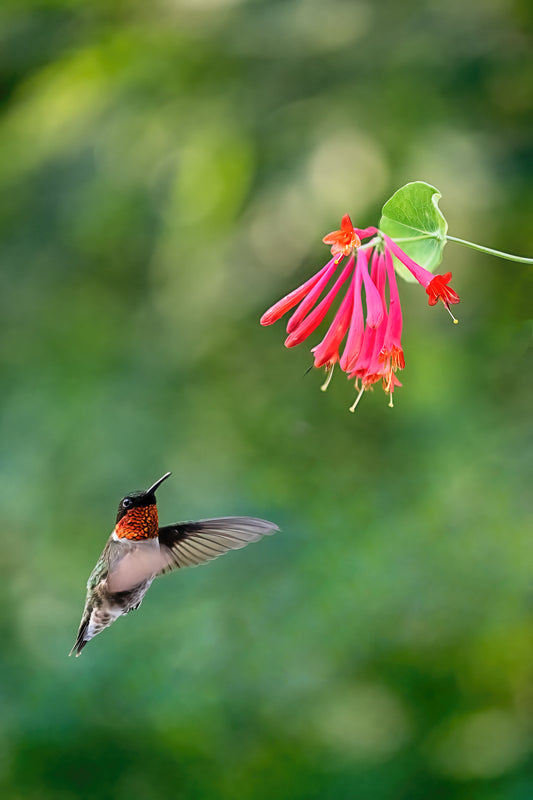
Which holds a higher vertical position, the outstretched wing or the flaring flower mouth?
the flaring flower mouth

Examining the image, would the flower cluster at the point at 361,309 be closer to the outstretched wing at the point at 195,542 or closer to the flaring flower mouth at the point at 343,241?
the flaring flower mouth at the point at 343,241

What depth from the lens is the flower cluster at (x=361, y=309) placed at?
1.01 meters

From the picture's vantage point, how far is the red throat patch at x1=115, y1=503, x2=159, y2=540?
1248 mm

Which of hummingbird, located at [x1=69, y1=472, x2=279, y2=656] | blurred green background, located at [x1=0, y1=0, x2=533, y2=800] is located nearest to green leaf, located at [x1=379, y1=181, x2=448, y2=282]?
hummingbird, located at [x1=69, y1=472, x2=279, y2=656]

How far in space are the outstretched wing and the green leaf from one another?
0.48 meters

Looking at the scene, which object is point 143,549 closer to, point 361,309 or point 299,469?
point 361,309

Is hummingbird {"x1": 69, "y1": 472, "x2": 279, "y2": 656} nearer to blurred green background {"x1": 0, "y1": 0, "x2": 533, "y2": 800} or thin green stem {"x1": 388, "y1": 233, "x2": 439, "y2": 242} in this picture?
thin green stem {"x1": 388, "y1": 233, "x2": 439, "y2": 242}

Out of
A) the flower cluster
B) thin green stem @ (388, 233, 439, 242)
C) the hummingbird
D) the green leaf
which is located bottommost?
the hummingbird

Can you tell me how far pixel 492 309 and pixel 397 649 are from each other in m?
0.94

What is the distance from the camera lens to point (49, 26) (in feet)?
8.51

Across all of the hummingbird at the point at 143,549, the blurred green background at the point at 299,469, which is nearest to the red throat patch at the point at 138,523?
the hummingbird at the point at 143,549

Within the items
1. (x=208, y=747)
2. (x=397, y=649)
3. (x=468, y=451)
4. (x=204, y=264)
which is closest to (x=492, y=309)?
(x=468, y=451)

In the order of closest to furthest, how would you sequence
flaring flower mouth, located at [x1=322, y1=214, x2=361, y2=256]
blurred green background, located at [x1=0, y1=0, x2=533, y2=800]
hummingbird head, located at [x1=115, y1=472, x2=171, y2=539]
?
flaring flower mouth, located at [x1=322, y1=214, x2=361, y2=256] < hummingbird head, located at [x1=115, y1=472, x2=171, y2=539] < blurred green background, located at [x1=0, y1=0, x2=533, y2=800]

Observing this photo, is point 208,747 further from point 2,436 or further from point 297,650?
point 2,436
